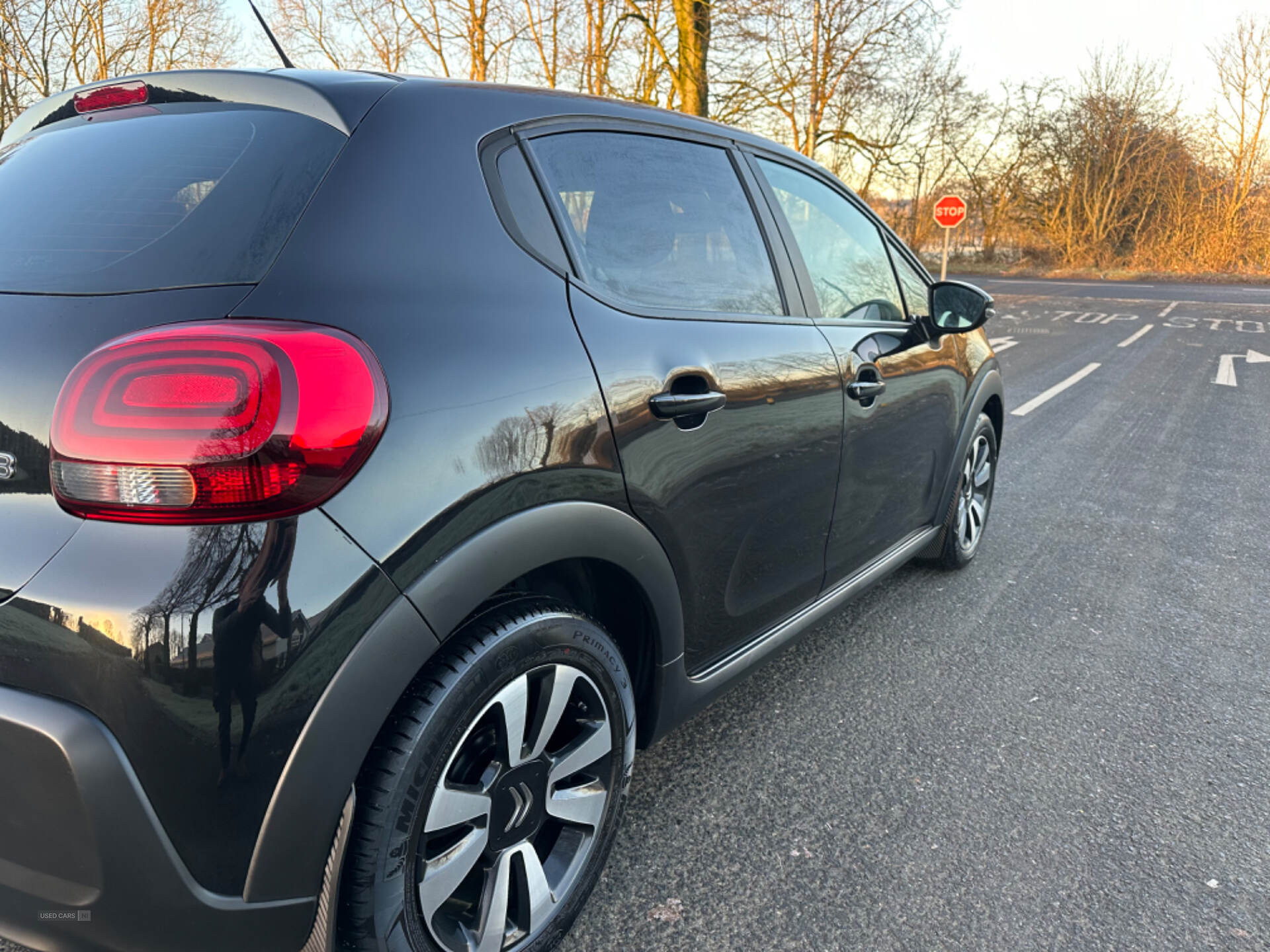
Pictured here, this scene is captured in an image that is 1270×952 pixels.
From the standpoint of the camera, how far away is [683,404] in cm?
189

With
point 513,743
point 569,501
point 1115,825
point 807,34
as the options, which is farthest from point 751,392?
point 807,34

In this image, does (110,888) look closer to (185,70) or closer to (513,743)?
(513,743)

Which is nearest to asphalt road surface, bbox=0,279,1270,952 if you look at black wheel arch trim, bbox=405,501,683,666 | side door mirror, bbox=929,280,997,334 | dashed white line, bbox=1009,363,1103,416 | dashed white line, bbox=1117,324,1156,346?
black wheel arch trim, bbox=405,501,683,666

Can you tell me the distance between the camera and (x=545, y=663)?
162cm

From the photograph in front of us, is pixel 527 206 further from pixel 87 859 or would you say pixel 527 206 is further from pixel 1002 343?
pixel 1002 343

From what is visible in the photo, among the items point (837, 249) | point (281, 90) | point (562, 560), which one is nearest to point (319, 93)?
point (281, 90)

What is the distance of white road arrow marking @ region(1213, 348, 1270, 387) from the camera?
33.6 feet

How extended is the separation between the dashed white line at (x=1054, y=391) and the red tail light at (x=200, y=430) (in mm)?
7781

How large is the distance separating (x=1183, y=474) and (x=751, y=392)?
509 cm

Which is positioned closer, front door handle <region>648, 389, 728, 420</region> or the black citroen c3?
the black citroen c3

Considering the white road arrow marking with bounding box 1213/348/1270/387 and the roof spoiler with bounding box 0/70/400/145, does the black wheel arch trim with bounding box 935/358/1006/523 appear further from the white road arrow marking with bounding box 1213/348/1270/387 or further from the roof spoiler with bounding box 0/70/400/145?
the white road arrow marking with bounding box 1213/348/1270/387

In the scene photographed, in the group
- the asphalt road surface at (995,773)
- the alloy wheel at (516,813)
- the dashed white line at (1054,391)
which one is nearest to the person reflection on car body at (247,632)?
the alloy wheel at (516,813)

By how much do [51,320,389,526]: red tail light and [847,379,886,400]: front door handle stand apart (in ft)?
5.49

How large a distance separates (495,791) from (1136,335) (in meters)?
17.1
